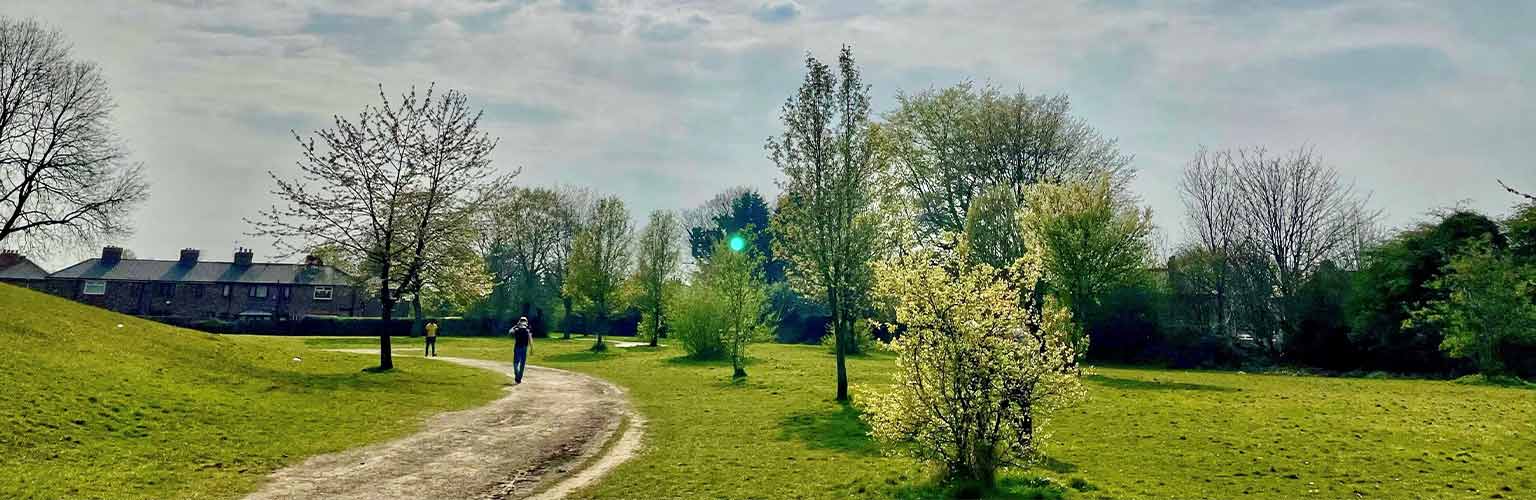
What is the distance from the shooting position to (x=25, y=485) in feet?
30.8

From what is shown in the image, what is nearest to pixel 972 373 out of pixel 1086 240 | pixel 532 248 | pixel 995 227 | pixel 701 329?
pixel 1086 240

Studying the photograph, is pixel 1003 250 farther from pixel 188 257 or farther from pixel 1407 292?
pixel 188 257

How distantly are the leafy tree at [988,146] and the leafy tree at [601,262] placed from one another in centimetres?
2498

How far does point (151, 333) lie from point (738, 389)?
1871 centimetres

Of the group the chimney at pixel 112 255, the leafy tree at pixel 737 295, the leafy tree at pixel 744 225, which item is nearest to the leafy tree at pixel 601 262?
the leafy tree at pixel 737 295

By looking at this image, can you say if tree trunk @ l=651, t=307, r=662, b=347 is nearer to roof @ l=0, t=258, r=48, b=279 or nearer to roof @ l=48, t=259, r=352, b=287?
roof @ l=48, t=259, r=352, b=287

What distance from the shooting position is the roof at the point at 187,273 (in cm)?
7919

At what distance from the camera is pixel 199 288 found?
266 feet

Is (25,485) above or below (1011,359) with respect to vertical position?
below

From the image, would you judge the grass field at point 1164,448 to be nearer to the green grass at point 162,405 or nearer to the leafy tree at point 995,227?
the green grass at point 162,405

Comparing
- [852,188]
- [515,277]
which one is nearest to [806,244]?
[852,188]

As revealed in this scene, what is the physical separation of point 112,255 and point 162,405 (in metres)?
93.2

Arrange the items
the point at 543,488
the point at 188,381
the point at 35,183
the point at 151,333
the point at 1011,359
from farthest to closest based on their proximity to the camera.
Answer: the point at 35,183 < the point at 151,333 < the point at 188,381 < the point at 543,488 < the point at 1011,359

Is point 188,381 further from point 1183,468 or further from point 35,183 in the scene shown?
point 35,183
